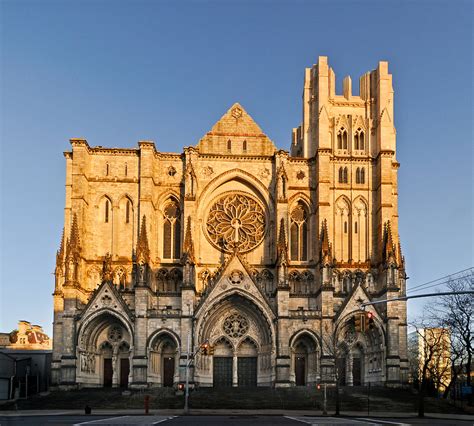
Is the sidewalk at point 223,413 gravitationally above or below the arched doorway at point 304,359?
below

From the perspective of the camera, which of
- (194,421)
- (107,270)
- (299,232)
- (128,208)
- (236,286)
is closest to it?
(194,421)

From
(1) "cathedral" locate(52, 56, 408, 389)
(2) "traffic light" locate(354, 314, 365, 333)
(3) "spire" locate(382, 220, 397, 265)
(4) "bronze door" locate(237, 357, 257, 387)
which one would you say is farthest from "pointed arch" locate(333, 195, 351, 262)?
(2) "traffic light" locate(354, 314, 365, 333)

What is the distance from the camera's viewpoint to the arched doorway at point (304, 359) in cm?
6112

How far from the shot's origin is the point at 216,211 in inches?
2633

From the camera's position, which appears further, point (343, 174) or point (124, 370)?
point (343, 174)

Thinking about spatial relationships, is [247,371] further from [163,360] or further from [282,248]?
[282,248]

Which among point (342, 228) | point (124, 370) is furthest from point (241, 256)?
point (124, 370)

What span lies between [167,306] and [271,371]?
1035cm

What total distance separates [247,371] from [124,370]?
34.8 ft

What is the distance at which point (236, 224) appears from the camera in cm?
6656

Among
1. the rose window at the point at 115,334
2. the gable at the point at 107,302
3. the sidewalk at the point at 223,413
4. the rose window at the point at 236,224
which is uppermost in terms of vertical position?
the rose window at the point at 236,224

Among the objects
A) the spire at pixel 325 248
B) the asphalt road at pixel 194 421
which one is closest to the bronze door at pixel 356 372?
the spire at pixel 325 248

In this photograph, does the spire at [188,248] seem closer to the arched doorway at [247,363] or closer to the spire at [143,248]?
the spire at [143,248]

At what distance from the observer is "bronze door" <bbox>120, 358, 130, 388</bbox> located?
203 feet
